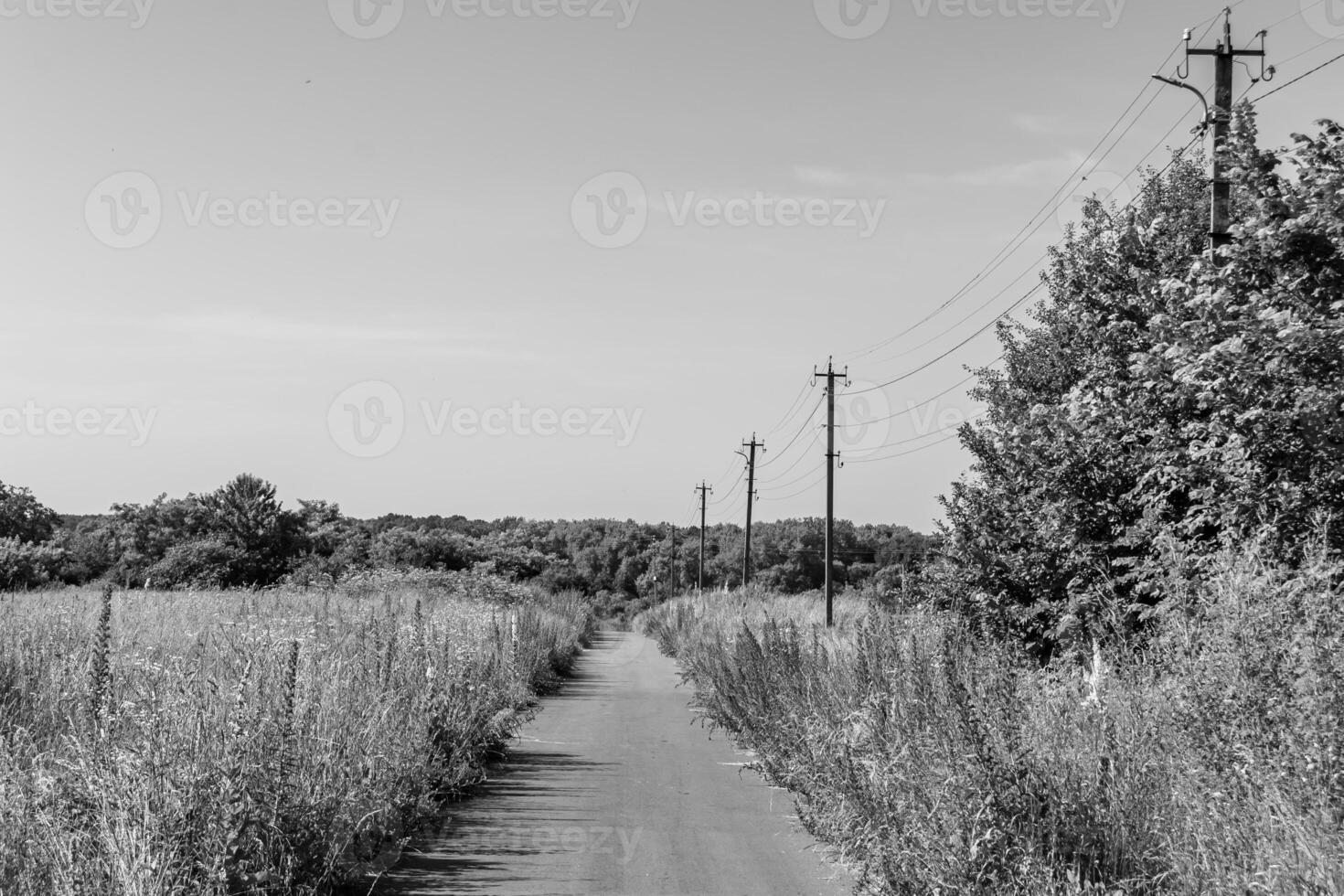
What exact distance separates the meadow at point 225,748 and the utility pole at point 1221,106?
10.3 metres

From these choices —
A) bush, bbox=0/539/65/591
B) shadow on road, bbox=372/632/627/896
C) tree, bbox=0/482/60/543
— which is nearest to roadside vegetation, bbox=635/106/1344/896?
shadow on road, bbox=372/632/627/896

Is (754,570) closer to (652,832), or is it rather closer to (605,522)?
(605,522)

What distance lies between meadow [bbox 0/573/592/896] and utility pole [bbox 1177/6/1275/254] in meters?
10.3

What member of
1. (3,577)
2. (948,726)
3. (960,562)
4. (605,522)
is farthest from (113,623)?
(605,522)

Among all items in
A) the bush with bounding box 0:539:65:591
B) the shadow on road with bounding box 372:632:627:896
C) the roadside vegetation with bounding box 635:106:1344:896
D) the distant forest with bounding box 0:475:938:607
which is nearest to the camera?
the roadside vegetation with bounding box 635:106:1344:896

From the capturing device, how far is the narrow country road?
774cm

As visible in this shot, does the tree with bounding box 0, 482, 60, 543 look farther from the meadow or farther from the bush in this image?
the meadow

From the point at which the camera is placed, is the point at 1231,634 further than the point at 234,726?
No

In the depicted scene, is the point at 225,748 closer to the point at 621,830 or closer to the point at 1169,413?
the point at 621,830

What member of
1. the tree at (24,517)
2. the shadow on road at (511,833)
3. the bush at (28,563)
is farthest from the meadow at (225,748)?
the tree at (24,517)

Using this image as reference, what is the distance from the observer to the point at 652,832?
942 centimetres

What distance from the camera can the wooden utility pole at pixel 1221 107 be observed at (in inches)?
526

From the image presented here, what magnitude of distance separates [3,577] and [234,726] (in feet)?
116

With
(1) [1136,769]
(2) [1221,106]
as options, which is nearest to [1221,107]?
(2) [1221,106]
